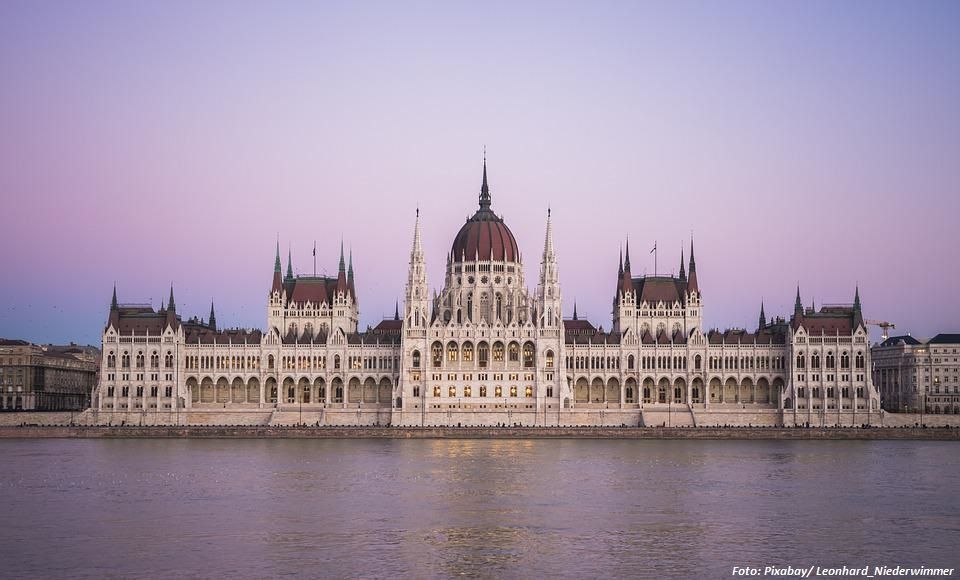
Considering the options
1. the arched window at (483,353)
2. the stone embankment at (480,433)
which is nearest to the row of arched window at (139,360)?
the stone embankment at (480,433)

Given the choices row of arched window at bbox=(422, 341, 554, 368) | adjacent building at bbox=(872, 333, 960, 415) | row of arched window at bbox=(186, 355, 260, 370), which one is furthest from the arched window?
adjacent building at bbox=(872, 333, 960, 415)

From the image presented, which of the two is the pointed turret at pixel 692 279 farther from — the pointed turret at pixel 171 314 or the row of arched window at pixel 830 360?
the pointed turret at pixel 171 314

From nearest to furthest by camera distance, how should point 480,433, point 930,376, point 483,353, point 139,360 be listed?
point 480,433
point 483,353
point 139,360
point 930,376

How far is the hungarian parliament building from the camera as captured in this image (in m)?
147

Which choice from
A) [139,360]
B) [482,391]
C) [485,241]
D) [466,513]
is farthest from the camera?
[485,241]

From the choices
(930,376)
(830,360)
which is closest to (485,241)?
(830,360)

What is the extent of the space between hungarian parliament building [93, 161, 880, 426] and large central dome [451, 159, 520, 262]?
27cm

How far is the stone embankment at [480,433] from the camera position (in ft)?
445

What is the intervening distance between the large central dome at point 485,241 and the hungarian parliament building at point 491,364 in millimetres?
268

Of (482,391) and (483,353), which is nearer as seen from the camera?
(482,391)

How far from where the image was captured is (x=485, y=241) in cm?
15912

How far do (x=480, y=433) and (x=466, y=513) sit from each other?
2705 inches

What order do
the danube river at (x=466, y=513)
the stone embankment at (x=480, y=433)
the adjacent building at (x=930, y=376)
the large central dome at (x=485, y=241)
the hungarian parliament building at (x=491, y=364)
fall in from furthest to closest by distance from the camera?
1. the adjacent building at (x=930, y=376)
2. the large central dome at (x=485, y=241)
3. the hungarian parliament building at (x=491, y=364)
4. the stone embankment at (x=480, y=433)
5. the danube river at (x=466, y=513)

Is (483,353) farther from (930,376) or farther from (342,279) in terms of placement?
(930,376)
